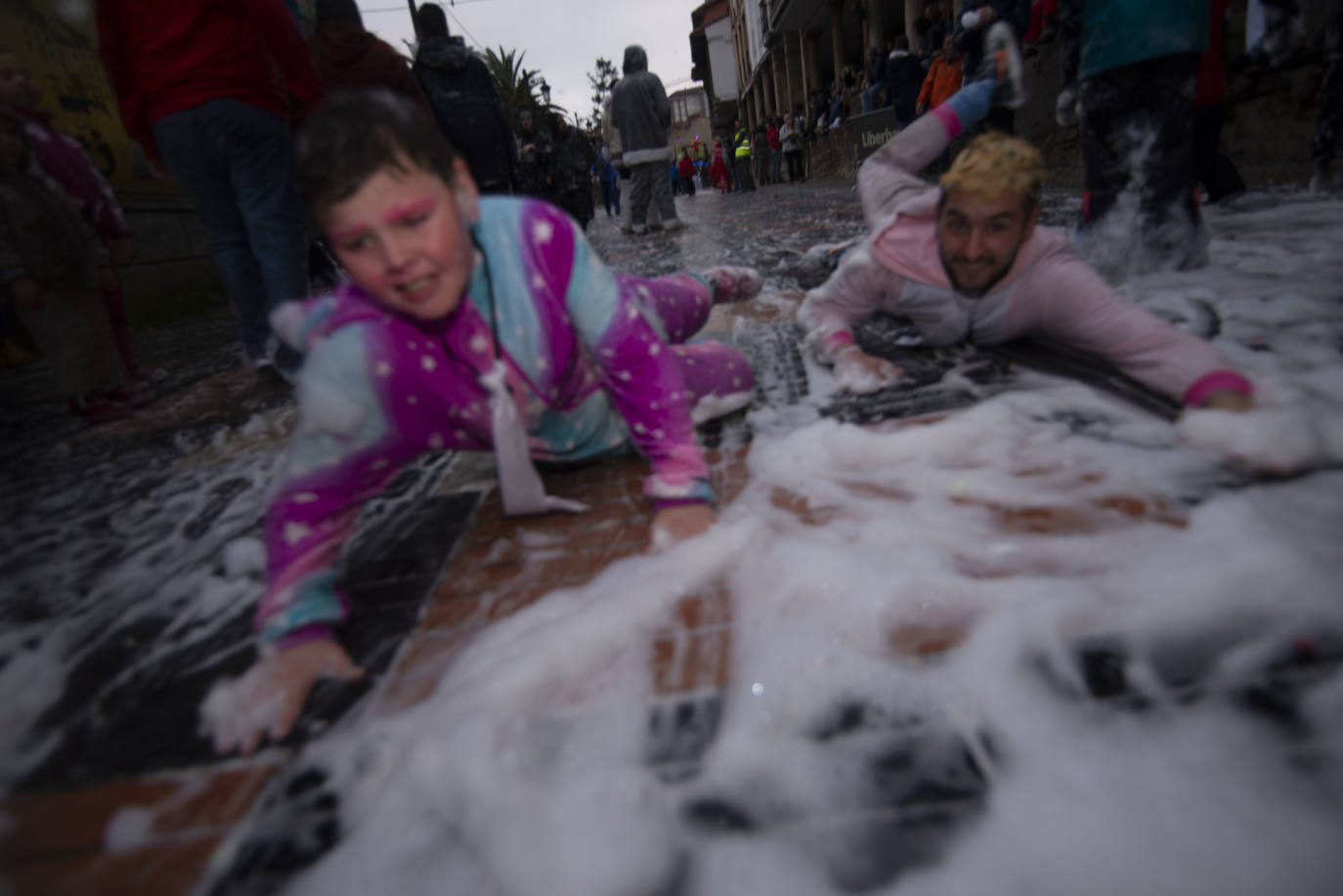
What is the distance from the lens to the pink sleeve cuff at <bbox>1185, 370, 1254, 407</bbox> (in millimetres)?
1406

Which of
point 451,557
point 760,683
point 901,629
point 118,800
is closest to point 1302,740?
point 901,629

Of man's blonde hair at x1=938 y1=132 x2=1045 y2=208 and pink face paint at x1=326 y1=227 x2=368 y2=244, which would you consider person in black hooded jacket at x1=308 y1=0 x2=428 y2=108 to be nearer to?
pink face paint at x1=326 y1=227 x2=368 y2=244

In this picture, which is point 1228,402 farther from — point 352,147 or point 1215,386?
point 352,147

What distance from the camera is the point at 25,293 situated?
2799 millimetres

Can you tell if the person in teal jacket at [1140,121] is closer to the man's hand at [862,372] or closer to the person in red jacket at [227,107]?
the man's hand at [862,372]

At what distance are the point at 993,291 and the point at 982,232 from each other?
23 centimetres

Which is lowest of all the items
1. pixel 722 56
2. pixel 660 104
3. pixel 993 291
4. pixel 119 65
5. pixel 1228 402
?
pixel 1228 402

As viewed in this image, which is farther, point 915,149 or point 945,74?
point 945,74

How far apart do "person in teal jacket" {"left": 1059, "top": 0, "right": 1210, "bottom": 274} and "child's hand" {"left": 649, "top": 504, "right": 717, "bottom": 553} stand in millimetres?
2421

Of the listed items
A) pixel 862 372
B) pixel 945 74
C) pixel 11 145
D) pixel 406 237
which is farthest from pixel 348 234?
pixel 945 74

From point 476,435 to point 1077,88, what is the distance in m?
2.96

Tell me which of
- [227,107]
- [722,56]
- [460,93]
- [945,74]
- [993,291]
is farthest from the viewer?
[722,56]

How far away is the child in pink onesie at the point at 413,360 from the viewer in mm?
1108

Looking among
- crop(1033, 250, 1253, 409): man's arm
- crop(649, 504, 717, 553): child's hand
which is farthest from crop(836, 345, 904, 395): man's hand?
crop(649, 504, 717, 553): child's hand
